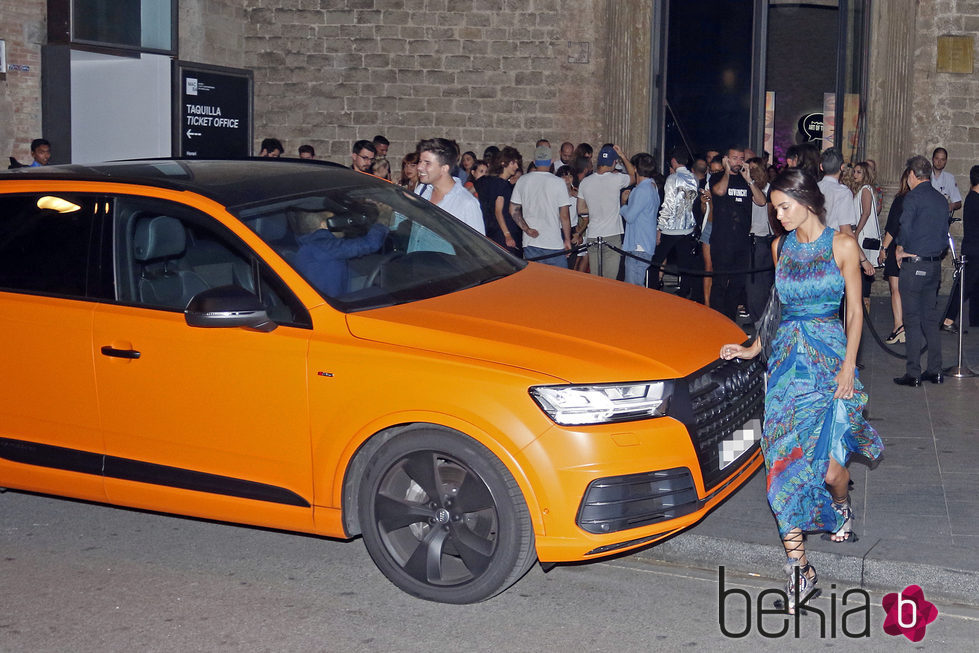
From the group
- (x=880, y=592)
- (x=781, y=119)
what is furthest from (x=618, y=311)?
(x=781, y=119)

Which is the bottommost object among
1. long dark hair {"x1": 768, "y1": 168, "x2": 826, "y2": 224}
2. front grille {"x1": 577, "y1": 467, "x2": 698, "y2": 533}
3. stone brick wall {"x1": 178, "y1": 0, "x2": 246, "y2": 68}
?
front grille {"x1": 577, "y1": 467, "x2": 698, "y2": 533}

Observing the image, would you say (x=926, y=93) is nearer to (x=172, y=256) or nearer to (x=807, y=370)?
(x=807, y=370)

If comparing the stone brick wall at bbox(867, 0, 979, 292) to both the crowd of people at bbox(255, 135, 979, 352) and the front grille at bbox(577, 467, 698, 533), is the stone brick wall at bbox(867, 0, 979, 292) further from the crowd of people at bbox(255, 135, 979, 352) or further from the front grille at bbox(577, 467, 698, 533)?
the front grille at bbox(577, 467, 698, 533)

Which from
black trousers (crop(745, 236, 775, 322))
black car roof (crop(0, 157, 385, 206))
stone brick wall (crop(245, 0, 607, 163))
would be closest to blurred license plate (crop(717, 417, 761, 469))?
black car roof (crop(0, 157, 385, 206))

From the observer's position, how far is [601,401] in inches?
197

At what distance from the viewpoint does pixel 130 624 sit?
5.09 m

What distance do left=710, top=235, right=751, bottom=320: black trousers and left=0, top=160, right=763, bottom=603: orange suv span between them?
6.49m

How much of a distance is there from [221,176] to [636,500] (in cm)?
264

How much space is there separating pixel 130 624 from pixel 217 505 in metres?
0.68

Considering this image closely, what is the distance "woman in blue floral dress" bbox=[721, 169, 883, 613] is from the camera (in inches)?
212

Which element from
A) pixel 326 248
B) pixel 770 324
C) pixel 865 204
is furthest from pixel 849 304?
pixel 865 204

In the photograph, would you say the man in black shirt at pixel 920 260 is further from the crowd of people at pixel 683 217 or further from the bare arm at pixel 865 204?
the bare arm at pixel 865 204

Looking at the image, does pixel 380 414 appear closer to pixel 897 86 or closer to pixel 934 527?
pixel 934 527

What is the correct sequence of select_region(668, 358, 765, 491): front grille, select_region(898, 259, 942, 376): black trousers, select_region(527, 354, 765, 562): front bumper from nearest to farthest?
select_region(527, 354, 765, 562): front bumper < select_region(668, 358, 765, 491): front grille < select_region(898, 259, 942, 376): black trousers
